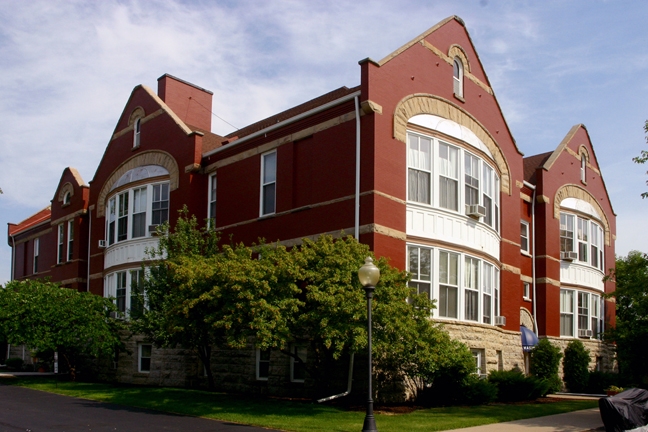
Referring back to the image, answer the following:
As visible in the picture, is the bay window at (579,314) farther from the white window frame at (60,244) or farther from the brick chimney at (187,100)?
the white window frame at (60,244)

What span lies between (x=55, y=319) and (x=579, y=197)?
76.3 feet

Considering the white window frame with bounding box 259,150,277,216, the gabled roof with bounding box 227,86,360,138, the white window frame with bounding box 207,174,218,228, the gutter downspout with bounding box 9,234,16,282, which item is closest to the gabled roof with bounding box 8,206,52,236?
the gutter downspout with bounding box 9,234,16,282

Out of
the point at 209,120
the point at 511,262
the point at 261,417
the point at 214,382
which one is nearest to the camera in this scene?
the point at 261,417

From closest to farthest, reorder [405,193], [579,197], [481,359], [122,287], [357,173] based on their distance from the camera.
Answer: [357,173] → [405,193] → [481,359] → [122,287] → [579,197]

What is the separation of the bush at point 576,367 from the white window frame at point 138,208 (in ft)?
57.4

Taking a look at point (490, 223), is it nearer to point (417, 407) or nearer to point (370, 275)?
point (417, 407)

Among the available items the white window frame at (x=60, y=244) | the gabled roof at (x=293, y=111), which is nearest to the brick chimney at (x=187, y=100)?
the gabled roof at (x=293, y=111)

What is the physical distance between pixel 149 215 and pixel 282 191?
7114 mm

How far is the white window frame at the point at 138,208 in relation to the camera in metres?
26.8

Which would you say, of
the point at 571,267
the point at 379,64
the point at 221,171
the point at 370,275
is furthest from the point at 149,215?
the point at 571,267

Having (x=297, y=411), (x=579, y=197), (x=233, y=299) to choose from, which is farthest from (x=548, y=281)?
(x=233, y=299)

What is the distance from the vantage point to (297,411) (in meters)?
16.7

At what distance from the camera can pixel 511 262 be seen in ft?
83.1

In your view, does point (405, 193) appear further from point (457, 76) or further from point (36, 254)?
point (36, 254)
